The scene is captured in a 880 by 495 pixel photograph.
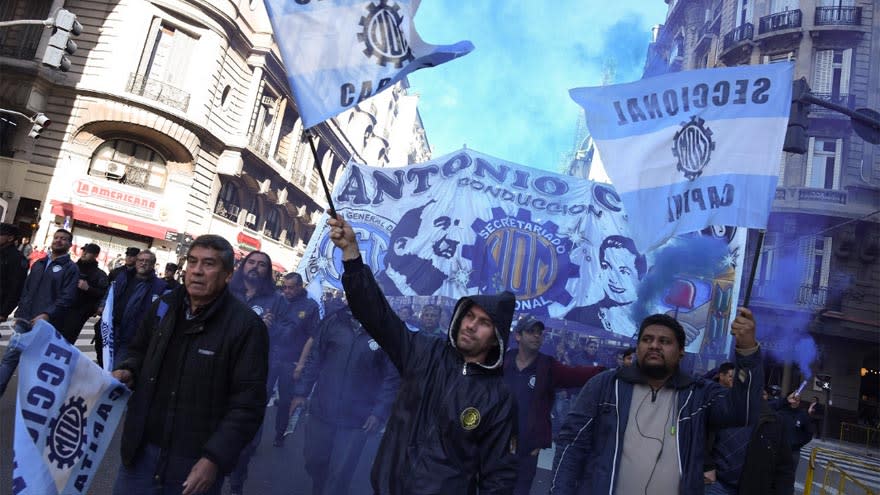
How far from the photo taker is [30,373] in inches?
104

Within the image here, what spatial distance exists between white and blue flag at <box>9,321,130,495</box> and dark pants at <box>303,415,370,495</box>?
202 cm

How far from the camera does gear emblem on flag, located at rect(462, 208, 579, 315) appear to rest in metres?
8.07

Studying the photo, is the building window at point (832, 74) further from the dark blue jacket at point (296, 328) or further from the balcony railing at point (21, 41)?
the balcony railing at point (21, 41)

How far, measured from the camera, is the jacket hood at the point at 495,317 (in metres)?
2.53

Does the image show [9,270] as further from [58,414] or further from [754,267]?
[754,267]

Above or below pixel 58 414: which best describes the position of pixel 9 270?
above

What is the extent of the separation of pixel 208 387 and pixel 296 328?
3.98 metres

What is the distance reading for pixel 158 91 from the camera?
22.7 metres

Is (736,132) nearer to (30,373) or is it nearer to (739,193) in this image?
(739,193)

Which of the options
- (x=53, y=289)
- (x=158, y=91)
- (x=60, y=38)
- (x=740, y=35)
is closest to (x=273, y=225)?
(x=158, y=91)

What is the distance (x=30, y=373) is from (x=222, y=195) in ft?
83.7

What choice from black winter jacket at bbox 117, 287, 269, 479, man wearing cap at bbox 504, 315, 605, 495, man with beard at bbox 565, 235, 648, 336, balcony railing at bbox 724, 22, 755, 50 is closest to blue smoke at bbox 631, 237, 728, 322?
man with beard at bbox 565, 235, 648, 336

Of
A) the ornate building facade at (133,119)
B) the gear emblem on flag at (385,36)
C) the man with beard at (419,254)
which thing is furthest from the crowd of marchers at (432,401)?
the ornate building facade at (133,119)

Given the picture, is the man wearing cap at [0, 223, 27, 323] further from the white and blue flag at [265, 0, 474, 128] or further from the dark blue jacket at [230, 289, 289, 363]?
the white and blue flag at [265, 0, 474, 128]
